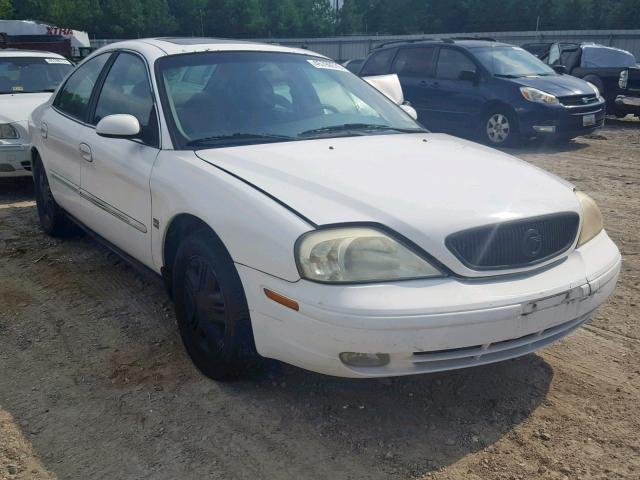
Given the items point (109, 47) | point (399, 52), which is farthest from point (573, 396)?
point (399, 52)

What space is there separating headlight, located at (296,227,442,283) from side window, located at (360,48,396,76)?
9.67 m

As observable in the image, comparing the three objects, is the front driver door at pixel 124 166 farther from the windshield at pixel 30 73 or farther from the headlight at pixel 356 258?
the windshield at pixel 30 73

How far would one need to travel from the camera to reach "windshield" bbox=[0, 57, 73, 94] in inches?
312

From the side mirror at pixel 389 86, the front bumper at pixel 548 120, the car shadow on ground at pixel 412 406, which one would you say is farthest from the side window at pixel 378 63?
the car shadow on ground at pixel 412 406

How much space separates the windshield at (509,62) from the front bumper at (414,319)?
8348 millimetres

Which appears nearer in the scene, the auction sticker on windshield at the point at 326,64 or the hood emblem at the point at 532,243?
the hood emblem at the point at 532,243

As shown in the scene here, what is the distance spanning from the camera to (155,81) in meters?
3.58

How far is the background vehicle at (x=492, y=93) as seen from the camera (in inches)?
386

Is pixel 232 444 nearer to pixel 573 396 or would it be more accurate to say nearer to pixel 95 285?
pixel 573 396

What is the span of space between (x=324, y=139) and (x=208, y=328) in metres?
1.17

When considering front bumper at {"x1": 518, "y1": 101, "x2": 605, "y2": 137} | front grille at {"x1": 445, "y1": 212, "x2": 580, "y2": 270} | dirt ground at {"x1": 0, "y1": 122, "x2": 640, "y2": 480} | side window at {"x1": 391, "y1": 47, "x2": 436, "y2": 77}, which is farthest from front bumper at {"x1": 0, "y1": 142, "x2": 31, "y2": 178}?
front bumper at {"x1": 518, "y1": 101, "x2": 605, "y2": 137}

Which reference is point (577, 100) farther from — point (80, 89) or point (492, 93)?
point (80, 89)

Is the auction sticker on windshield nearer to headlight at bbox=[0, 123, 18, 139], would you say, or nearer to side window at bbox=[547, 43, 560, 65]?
headlight at bbox=[0, 123, 18, 139]

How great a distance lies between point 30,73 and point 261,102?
5843mm
